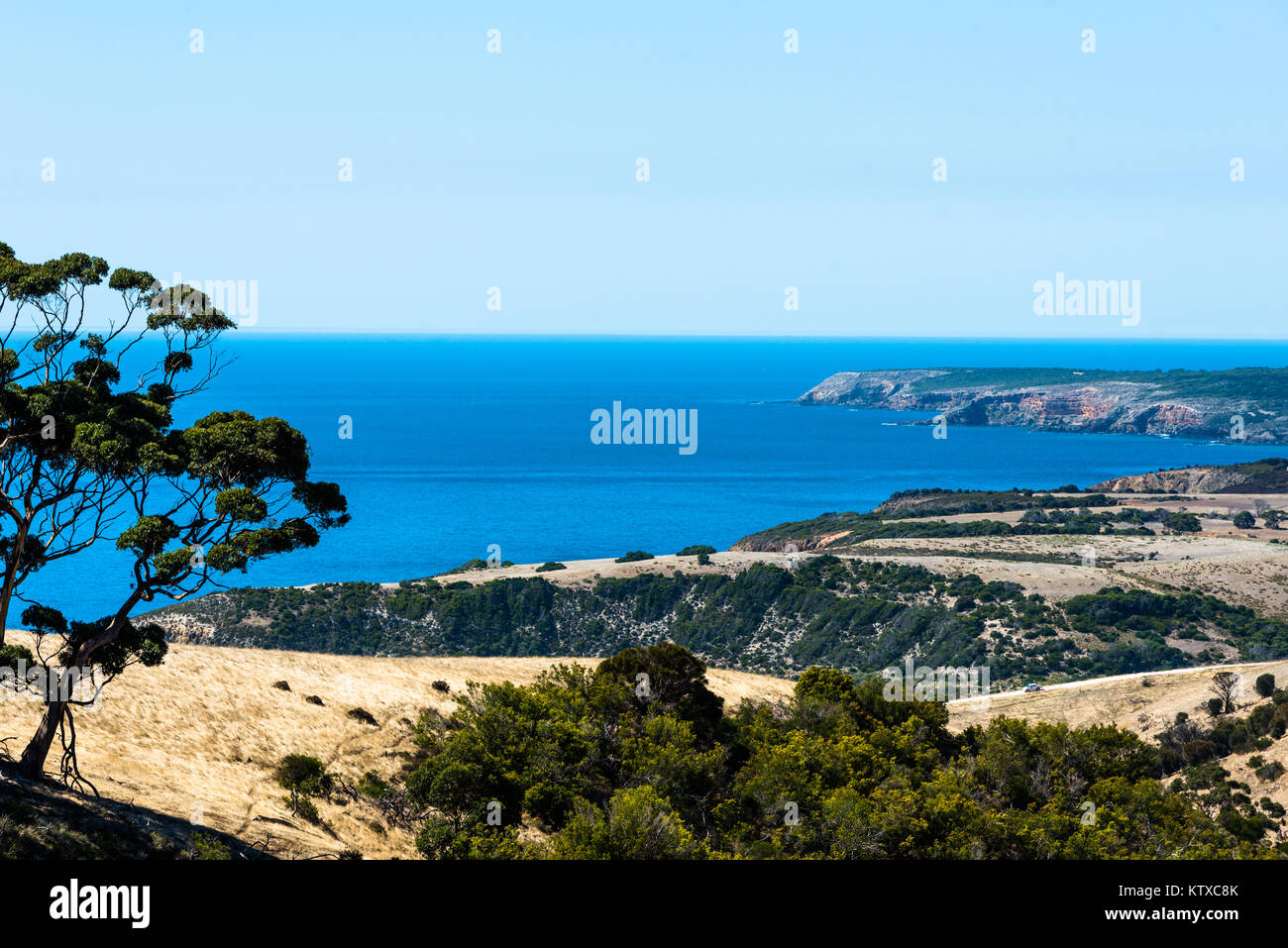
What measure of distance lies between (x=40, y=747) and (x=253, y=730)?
11.7 m

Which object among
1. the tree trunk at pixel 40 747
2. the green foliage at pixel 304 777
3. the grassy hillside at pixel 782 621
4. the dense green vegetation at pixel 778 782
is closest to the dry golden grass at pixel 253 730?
the green foliage at pixel 304 777

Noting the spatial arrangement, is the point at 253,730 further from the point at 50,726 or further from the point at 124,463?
the point at 124,463

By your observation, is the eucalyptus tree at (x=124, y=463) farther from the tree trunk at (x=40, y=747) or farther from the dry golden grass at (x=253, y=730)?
the dry golden grass at (x=253, y=730)

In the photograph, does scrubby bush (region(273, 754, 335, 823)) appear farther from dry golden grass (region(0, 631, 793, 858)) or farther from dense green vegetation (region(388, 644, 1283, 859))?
dense green vegetation (region(388, 644, 1283, 859))

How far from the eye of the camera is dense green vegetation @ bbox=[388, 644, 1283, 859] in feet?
94.3

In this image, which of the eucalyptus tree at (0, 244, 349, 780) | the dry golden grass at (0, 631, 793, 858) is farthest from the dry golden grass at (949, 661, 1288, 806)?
the eucalyptus tree at (0, 244, 349, 780)

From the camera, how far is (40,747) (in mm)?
22297

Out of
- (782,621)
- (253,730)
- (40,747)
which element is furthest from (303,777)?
(782,621)

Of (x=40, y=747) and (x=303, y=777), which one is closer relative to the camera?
(x=40, y=747)

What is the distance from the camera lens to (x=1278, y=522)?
135 meters

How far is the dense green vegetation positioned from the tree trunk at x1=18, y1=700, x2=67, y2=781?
31.5 ft
